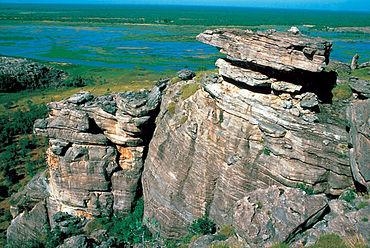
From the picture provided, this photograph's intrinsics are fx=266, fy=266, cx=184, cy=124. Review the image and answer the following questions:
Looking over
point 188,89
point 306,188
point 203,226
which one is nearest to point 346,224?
point 306,188

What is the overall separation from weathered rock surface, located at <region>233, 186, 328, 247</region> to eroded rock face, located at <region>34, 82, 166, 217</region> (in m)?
16.7

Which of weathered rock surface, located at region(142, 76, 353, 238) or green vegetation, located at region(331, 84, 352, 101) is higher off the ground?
green vegetation, located at region(331, 84, 352, 101)

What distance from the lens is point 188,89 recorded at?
30.6m

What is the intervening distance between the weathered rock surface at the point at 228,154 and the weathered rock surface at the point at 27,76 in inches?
3567

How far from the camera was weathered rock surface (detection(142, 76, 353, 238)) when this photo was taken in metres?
21.3

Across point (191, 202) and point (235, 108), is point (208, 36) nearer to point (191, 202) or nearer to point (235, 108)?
point (235, 108)

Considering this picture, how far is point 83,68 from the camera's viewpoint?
397 ft

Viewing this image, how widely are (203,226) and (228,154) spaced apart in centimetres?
694

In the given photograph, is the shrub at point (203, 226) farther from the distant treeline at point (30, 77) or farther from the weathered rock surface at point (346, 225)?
the distant treeline at point (30, 77)

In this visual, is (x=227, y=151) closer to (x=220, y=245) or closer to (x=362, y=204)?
(x=220, y=245)

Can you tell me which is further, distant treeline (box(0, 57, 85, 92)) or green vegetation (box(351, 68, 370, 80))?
distant treeline (box(0, 57, 85, 92))

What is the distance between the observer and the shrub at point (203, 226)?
947 inches

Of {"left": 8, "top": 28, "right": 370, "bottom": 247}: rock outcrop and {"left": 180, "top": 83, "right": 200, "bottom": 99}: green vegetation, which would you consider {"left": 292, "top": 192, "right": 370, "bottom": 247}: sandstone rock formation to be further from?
{"left": 180, "top": 83, "right": 200, "bottom": 99}: green vegetation

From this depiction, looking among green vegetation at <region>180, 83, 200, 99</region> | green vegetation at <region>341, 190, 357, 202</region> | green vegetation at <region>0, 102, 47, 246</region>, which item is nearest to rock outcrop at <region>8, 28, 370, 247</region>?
green vegetation at <region>180, 83, 200, 99</region>
